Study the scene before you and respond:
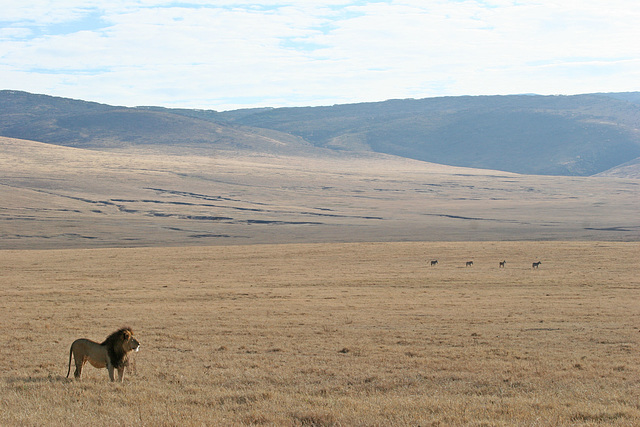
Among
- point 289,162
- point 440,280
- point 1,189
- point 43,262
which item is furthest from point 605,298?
point 289,162

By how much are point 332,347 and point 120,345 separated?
17.9 ft

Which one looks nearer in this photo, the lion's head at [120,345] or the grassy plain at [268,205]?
the lion's head at [120,345]

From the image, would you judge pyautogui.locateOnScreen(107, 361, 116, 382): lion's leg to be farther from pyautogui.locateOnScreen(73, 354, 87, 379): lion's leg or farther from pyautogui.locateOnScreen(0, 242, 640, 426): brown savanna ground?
pyautogui.locateOnScreen(73, 354, 87, 379): lion's leg

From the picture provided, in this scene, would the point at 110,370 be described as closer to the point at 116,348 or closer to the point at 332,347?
the point at 116,348

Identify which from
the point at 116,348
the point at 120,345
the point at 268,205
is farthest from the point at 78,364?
the point at 268,205

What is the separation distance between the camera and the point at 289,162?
618 ft

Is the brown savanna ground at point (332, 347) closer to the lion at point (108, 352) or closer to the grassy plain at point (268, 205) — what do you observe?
the lion at point (108, 352)

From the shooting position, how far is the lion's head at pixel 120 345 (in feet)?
31.0

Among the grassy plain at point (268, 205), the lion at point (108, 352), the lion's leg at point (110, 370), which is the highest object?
the lion at point (108, 352)

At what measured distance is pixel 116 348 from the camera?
380 inches

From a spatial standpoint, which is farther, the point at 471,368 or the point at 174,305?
the point at 174,305

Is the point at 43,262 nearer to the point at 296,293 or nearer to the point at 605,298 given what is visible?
the point at 296,293

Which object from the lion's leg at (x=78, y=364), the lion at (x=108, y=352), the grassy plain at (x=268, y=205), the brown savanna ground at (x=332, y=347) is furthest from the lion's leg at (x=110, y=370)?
the grassy plain at (x=268, y=205)

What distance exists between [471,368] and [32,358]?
28.2 ft
